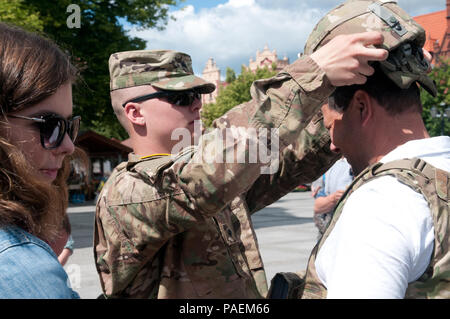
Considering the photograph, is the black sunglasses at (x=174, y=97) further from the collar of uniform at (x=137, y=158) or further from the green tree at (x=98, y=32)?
the green tree at (x=98, y=32)

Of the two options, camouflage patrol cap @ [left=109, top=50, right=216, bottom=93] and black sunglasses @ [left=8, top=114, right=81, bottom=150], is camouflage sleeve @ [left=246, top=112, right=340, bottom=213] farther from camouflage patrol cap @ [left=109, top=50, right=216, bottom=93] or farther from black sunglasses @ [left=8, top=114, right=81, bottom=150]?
black sunglasses @ [left=8, top=114, right=81, bottom=150]

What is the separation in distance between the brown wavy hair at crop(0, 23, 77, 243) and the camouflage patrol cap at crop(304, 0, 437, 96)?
0.94 meters

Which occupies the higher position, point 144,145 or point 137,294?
point 144,145

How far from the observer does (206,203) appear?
5.53 feet

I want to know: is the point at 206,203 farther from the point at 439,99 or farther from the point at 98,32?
the point at 439,99

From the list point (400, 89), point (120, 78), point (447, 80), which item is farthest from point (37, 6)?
point (447, 80)

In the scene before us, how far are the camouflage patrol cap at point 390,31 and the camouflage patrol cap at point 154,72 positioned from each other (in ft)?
2.32

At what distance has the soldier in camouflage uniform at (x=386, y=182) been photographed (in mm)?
1337

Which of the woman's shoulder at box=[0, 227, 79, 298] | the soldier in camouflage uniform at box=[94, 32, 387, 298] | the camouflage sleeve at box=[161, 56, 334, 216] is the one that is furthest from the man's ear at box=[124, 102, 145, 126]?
the woman's shoulder at box=[0, 227, 79, 298]

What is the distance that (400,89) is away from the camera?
173cm
